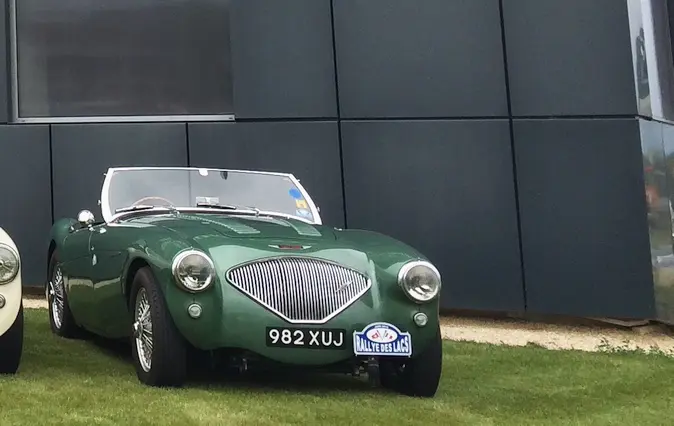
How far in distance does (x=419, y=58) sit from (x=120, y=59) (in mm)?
3698

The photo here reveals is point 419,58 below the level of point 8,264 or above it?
above

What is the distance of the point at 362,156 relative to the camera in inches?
392

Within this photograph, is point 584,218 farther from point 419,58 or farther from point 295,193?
point 295,193

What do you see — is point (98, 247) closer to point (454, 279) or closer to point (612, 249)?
point (454, 279)

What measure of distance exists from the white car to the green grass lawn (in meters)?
0.16

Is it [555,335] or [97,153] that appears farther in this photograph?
[97,153]

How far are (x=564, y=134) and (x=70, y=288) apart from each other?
5450 mm

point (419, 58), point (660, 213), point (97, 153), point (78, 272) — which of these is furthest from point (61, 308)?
point (660, 213)

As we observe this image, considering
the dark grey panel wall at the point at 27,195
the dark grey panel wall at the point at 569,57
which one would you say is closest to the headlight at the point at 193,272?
the dark grey panel wall at the point at 569,57

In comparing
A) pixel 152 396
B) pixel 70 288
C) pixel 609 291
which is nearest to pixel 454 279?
pixel 609 291

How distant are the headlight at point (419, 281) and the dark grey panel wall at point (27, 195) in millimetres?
6498

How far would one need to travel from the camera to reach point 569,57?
9578 mm

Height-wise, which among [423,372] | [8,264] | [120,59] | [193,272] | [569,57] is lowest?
[423,372]

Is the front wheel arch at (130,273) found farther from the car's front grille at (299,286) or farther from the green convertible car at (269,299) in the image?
the car's front grille at (299,286)
